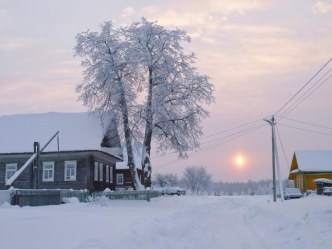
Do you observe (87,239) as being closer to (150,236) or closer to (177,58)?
(150,236)

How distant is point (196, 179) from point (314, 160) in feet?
239

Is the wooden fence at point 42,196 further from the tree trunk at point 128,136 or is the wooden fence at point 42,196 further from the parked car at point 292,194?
the parked car at point 292,194

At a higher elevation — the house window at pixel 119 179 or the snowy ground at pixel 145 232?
the house window at pixel 119 179

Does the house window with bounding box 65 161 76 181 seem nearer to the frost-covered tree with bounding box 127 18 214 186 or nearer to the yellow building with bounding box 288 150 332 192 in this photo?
Answer: the frost-covered tree with bounding box 127 18 214 186

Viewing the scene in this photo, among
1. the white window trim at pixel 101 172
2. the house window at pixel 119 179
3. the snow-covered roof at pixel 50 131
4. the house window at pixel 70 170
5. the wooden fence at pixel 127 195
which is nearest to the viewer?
the wooden fence at pixel 127 195

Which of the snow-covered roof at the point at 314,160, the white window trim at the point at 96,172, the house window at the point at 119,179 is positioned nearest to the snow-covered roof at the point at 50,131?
the white window trim at the point at 96,172

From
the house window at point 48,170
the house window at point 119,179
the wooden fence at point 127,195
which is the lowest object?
the wooden fence at point 127,195

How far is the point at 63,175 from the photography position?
40.0 metres

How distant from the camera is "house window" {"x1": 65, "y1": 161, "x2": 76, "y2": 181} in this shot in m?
39.9

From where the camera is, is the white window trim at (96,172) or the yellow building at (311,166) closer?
the white window trim at (96,172)

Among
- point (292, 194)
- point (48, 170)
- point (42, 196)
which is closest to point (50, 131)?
point (48, 170)

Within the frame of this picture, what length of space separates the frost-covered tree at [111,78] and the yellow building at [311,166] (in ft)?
87.3

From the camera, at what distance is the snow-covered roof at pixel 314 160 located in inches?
2208

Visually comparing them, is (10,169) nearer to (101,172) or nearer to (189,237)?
(101,172)
